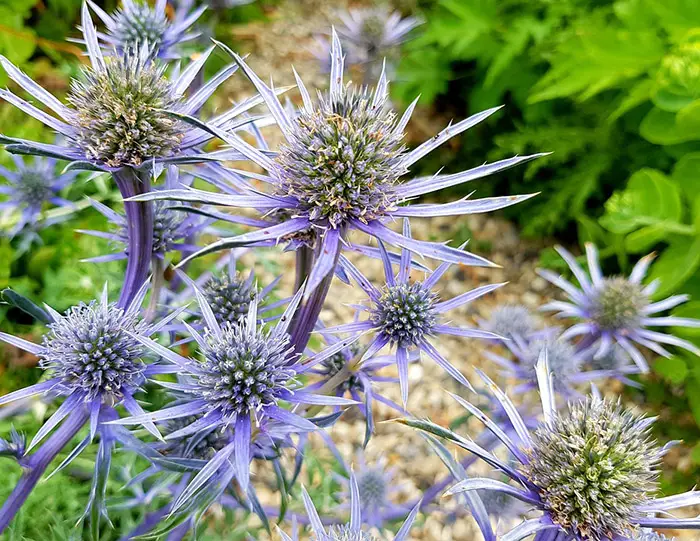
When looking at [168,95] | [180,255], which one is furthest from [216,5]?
[168,95]

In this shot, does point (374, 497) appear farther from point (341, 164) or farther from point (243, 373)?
point (341, 164)

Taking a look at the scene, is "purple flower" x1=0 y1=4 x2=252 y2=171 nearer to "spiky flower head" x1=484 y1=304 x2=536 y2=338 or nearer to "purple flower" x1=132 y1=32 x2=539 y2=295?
"purple flower" x1=132 y1=32 x2=539 y2=295

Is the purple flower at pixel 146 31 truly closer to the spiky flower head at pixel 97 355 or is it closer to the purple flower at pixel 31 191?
the purple flower at pixel 31 191

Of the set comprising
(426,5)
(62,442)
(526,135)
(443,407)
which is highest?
(426,5)

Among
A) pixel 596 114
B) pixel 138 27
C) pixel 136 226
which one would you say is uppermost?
pixel 596 114

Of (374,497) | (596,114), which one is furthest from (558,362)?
(596,114)

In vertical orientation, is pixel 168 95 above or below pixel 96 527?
above

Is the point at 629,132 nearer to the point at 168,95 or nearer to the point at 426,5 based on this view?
the point at 426,5
